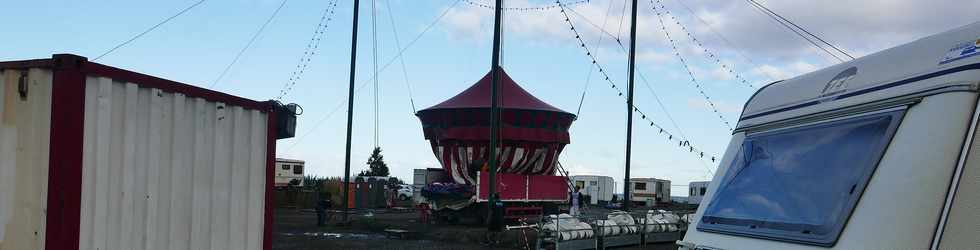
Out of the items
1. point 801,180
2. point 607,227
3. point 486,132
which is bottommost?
point 607,227

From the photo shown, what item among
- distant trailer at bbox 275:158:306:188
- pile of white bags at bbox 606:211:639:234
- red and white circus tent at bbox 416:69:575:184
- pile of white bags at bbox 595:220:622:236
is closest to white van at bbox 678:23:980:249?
→ pile of white bags at bbox 595:220:622:236

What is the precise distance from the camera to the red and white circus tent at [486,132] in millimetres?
28719

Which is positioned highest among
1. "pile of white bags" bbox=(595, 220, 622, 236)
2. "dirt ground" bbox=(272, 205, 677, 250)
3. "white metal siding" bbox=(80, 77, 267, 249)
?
"white metal siding" bbox=(80, 77, 267, 249)

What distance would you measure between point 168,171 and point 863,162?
4.76 m

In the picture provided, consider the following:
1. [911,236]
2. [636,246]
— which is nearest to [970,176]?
[911,236]

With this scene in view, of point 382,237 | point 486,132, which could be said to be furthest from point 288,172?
point 382,237

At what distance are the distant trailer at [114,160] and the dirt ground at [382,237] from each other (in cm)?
1016

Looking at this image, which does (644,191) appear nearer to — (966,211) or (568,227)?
(568,227)

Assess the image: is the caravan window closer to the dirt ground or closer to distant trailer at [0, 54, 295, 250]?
distant trailer at [0, 54, 295, 250]

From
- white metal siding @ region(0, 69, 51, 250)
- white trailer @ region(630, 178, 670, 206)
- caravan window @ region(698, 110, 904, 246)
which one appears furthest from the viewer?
white trailer @ region(630, 178, 670, 206)

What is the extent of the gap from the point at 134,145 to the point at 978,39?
5255 millimetres

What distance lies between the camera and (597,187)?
50.5m

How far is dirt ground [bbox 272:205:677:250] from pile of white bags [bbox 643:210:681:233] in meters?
0.37

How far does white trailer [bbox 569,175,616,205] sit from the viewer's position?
50.5 metres
